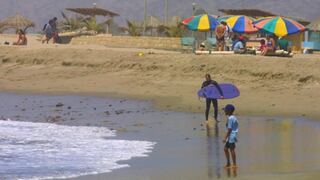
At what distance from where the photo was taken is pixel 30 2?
87312 millimetres

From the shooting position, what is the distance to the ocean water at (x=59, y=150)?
11.9 m

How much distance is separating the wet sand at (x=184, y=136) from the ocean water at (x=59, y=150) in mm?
424

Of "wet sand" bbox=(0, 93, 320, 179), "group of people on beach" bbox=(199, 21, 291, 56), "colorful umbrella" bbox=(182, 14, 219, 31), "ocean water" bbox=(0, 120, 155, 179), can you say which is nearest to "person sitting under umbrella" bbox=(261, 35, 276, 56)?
"group of people on beach" bbox=(199, 21, 291, 56)

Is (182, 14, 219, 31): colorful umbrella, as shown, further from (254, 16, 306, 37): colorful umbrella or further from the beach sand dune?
the beach sand dune

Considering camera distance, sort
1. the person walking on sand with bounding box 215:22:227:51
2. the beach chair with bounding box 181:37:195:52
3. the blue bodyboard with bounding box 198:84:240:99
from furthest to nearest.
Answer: the beach chair with bounding box 181:37:195:52 → the person walking on sand with bounding box 215:22:227:51 → the blue bodyboard with bounding box 198:84:240:99

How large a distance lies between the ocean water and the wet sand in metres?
0.42

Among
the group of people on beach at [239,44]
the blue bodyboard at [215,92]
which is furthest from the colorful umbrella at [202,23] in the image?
the blue bodyboard at [215,92]

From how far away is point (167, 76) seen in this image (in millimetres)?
24812

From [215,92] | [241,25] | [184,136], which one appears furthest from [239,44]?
[184,136]

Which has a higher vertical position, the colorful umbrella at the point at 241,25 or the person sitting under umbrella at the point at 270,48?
the colorful umbrella at the point at 241,25

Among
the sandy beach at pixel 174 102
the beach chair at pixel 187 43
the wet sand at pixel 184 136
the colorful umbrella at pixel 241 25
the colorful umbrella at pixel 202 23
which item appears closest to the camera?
the wet sand at pixel 184 136

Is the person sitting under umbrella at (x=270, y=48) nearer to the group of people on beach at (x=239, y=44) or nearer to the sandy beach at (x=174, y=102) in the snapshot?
the group of people on beach at (x=239, y=44)

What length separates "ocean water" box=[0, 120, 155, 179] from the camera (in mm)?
11883

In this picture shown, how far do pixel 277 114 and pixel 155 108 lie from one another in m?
3.24
